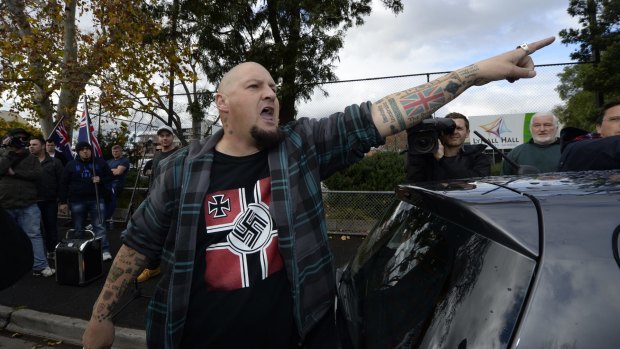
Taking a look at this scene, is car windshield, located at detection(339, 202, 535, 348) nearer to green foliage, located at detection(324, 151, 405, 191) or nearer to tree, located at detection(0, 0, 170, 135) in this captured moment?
green foliage, located at detection(324, 151, 405, 191)

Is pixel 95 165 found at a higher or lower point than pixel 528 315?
higher

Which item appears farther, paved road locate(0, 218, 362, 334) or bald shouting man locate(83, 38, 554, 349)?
paved road locate(0, 218, 362, 334)

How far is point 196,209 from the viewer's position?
1.65m

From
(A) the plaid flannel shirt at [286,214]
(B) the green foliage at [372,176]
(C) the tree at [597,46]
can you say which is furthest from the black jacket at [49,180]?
(C) the tree at [597,46]

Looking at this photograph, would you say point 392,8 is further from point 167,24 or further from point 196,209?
point 196,209

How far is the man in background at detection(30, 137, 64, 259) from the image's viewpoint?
20.0 ft

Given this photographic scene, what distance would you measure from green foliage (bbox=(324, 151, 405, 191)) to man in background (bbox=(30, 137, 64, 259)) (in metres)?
4.44

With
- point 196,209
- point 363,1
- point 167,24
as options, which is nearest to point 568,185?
point 196,209

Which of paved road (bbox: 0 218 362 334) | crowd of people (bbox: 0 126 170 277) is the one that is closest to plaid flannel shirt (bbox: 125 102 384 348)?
paved road (bbox: 0 218 362 334)

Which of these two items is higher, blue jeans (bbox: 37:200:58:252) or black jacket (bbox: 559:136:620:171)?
black jacket (bbox: 559:136:620:171)

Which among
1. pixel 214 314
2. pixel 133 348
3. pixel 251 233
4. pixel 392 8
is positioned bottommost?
pixel 133 348

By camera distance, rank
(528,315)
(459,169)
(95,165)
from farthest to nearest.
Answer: (95,165) < (459,169) < (528,315)

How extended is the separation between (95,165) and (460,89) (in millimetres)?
5817

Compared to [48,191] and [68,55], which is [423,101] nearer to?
[48,191]
